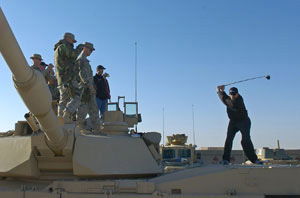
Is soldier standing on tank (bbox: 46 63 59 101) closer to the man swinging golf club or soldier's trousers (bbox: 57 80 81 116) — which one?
soldier's trousers (bbox: 57 80 81 116)

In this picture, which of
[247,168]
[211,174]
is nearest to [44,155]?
[211,174]

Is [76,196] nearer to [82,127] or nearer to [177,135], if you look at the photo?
[82,127]

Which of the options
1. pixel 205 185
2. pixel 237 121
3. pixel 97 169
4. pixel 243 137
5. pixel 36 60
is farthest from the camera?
pixel 36 60

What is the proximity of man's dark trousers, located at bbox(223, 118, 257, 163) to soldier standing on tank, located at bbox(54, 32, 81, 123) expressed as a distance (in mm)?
3056

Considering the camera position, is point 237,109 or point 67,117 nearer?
point 67,117

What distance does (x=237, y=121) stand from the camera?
7805 millimetres

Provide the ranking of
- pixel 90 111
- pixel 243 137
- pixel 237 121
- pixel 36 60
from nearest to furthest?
1. pixel 243 137
2. pixel 237 121
3. pixel 90 111
4. pixel 36 60

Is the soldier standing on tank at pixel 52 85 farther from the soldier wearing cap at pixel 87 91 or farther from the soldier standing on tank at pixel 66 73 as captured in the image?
the soldier standing on tank at pixel 66 73

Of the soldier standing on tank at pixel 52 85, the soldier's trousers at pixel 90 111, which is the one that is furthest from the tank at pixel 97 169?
the soldier standing on tank at pixel 52 85

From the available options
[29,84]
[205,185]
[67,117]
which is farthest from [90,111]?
Answer: [205,185]

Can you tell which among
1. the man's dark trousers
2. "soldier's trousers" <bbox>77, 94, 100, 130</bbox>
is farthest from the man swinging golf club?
"soldier's trousers" <bbox>77, 94, 100, 130</bbox>

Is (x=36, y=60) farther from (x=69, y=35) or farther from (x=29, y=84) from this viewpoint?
(x=29, y=84)

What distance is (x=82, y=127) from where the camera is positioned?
26.4 feet

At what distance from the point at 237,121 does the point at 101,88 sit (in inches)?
130
